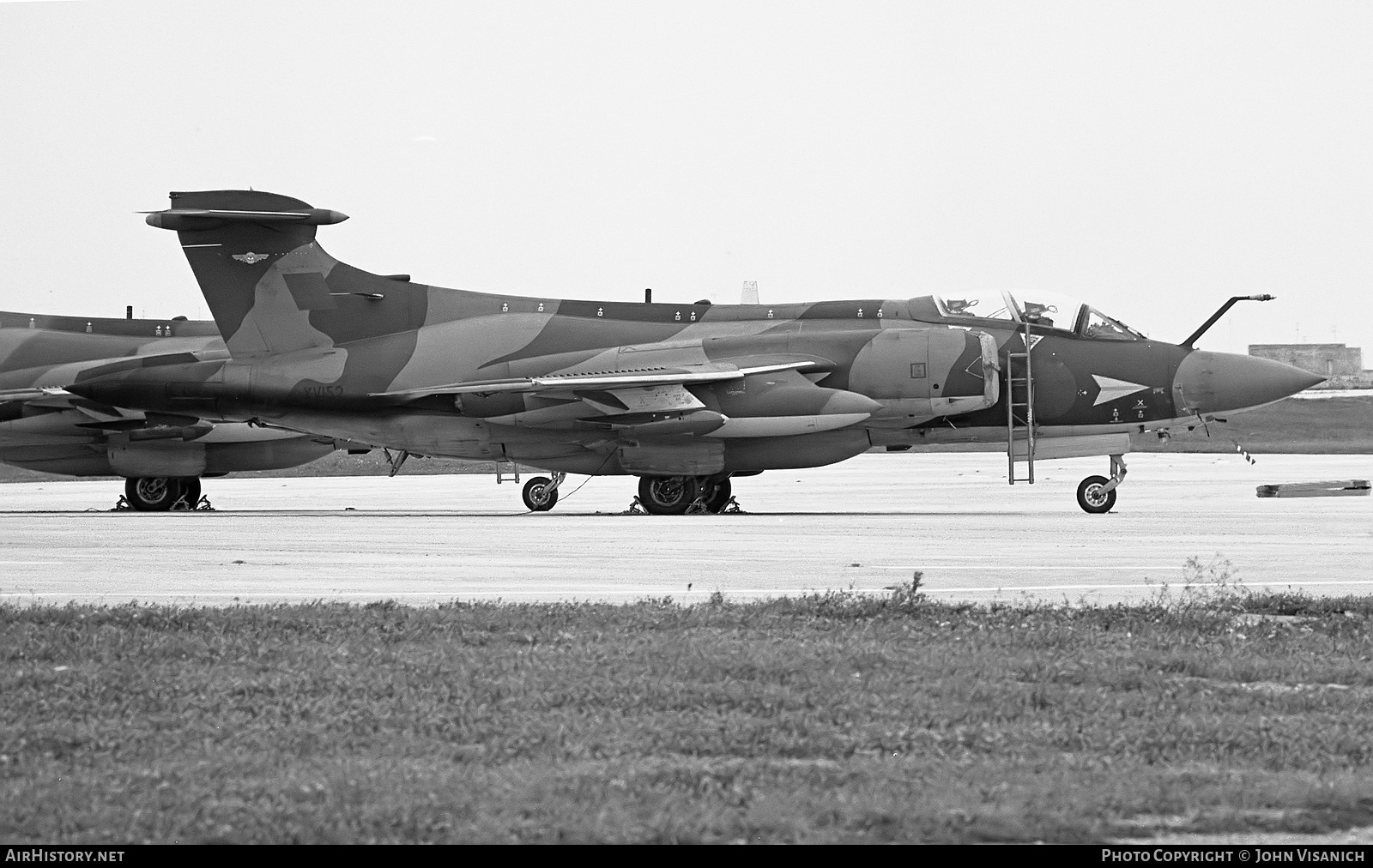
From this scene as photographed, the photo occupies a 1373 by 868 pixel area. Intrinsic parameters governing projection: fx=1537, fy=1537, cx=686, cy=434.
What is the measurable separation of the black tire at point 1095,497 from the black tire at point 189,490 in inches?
576

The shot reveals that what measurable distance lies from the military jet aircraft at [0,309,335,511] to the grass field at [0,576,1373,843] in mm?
16690

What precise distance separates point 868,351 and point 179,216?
10.0m

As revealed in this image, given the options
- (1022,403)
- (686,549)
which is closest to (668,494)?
(1022,403)

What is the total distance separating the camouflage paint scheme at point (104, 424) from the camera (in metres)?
25.1

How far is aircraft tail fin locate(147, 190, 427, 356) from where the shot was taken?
2223cm

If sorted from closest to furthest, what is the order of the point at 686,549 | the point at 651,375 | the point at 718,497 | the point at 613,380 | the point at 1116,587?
the point at 1116,587 < the point at 686,549 < the point at 613,380 < the point at 651,375 < the point at 718,497

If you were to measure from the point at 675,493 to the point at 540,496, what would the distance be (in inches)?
108

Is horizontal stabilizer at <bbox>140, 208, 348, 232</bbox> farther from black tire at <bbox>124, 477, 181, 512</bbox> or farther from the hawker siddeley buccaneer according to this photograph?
black tire at <bbox>124, 477, 181, 512</bbox>

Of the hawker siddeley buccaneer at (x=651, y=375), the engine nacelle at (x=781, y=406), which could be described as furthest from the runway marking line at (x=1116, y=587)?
the engine nacelle at (x=781, y=406)

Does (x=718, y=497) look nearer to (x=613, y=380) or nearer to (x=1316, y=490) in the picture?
(x=613, y=380)

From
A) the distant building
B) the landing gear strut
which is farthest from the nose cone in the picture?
the distant building

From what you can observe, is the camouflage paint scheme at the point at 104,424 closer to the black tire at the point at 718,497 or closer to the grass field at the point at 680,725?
the black tire at the point at 718,497

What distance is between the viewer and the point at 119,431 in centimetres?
2525

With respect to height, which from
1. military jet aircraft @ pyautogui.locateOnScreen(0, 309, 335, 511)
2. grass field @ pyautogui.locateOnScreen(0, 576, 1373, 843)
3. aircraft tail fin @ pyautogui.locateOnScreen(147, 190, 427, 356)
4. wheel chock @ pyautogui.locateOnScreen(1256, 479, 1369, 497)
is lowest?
wheel chock @ pyautogui.locateOnScreen(1256, 479, 1369, 497)
